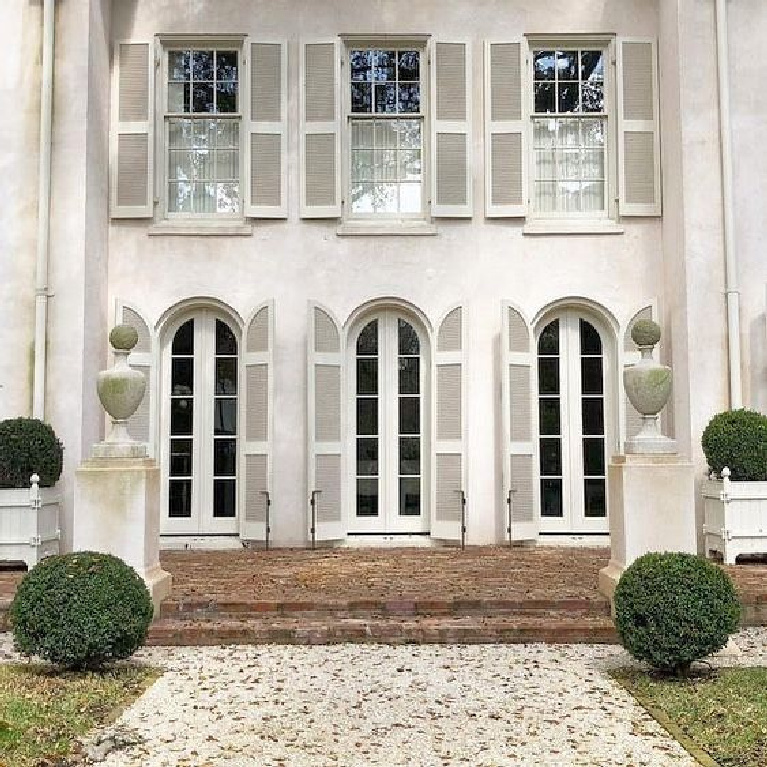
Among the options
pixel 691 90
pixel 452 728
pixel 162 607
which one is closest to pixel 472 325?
pixel 691 90

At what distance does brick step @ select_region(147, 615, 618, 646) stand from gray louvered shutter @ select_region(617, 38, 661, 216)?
5.70m

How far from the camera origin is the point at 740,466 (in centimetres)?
895

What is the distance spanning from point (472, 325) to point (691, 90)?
3.47 meters

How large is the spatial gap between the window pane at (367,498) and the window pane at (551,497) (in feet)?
6.26

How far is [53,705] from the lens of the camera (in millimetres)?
4875

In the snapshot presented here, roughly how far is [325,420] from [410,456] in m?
1.09

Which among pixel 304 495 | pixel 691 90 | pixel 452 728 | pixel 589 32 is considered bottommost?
pixel 452 728

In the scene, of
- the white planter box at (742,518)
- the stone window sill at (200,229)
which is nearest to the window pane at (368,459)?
the stone window sill at (200,229)

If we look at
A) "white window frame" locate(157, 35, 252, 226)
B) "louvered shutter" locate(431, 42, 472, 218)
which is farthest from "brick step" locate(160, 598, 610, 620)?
"louvered shutter" locate(431, 42, 472, 218)

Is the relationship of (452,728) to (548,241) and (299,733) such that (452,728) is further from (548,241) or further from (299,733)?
(548,241)

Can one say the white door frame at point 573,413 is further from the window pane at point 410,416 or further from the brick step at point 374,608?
the brick step at point 374,608

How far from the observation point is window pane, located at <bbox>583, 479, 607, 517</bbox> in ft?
34.7

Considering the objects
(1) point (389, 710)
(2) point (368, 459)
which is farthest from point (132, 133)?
(1) point (389, 710)

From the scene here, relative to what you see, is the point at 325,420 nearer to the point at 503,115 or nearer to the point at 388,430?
the point at 388,430
